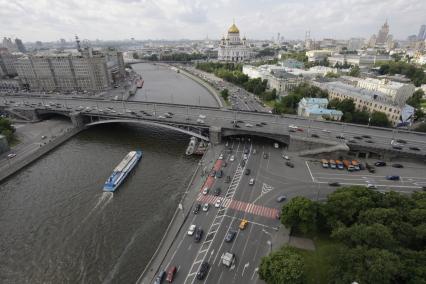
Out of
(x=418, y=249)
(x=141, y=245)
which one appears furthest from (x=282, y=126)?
(x=141, y=245)

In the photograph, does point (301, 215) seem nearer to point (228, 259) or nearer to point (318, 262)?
point (318, 262)

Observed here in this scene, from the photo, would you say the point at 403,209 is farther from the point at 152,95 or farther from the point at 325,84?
the point at 152,95

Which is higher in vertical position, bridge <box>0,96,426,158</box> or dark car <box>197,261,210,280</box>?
bridge <box>0,96,426,158</box>

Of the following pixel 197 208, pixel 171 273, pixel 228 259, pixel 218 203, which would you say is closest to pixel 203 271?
pixel 228 259

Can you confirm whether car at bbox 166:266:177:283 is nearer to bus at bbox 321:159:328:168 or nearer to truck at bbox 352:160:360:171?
bus at bbox 321:159:328:168

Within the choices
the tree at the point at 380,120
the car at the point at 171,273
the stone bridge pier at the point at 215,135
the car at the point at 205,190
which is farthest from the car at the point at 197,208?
the tree at the point at 380,120

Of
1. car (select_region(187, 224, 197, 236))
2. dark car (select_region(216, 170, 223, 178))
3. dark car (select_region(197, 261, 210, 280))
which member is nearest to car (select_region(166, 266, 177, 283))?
dark car (select_region(197, 261, 210, 280))
